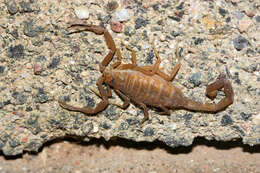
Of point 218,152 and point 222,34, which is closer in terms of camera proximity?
point 222,34

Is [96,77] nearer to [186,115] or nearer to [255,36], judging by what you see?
[186,115]

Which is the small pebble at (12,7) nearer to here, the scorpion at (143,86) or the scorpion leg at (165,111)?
the scorpion at (143,86)

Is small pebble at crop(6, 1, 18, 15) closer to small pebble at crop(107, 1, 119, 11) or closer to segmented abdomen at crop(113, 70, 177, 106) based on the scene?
small pebble at crop(107, 1, 119, 11)

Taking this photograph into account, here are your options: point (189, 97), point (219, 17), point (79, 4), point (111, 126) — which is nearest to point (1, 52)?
point (79, 4)

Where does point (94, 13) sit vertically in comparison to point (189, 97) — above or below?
above

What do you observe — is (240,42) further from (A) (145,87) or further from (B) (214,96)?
(A) (145,87)

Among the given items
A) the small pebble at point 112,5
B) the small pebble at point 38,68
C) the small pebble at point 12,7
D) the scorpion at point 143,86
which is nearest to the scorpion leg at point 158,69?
the scorpion at point 143,86

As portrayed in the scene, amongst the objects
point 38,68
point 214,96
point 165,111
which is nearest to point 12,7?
point 38,68
